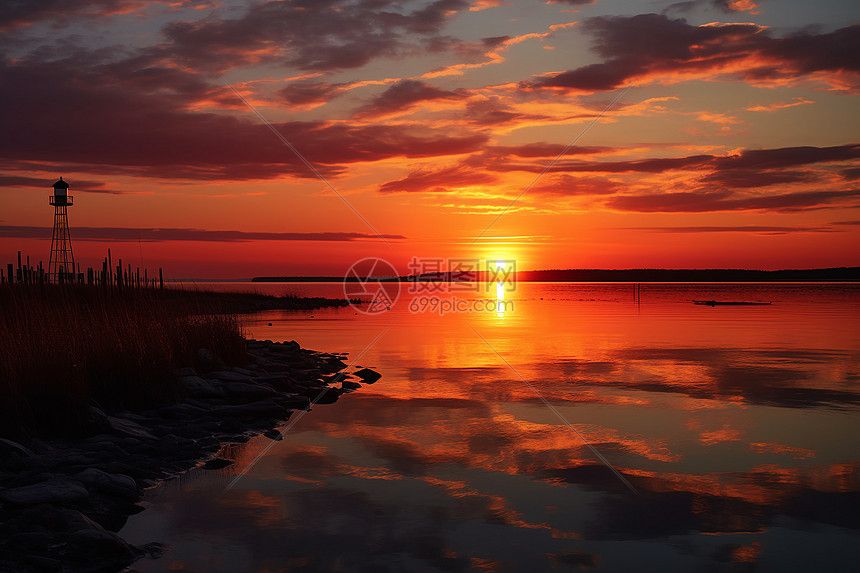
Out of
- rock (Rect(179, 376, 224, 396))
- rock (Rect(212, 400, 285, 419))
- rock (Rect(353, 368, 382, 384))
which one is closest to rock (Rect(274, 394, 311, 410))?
rock (Rect(212, 400, 285, 419))

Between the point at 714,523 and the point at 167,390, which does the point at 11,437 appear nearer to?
the point at 167,390

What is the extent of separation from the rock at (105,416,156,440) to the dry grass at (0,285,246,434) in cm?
50

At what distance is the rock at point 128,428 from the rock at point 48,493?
8.90ft

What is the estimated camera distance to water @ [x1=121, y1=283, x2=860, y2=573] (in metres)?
6.81

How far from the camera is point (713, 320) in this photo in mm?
42062

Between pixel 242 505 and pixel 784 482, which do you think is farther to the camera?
pixel 784 482

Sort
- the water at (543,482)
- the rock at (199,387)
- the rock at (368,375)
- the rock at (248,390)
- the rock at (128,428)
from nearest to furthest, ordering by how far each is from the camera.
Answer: the water at (543,482), the rock at (128,428), the rock at (199,387), the rock at (248,390), the rock at (368,375)

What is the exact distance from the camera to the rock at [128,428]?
10.9 m

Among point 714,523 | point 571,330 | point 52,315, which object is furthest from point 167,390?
point 571,330

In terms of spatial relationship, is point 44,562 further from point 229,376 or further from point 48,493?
point 229,376

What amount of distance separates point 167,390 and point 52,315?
3.29 meters

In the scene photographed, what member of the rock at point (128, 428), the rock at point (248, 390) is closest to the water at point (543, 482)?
the rock at point (128, 428)

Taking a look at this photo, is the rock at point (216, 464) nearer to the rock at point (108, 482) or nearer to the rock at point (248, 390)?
the rock at point (108, 482)

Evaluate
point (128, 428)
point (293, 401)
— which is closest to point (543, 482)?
point (128, 428)
